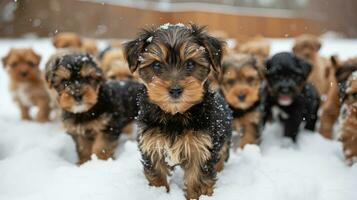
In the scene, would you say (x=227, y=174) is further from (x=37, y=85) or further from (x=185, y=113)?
(x=37, y=85)

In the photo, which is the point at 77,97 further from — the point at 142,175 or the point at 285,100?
the point at 285,100

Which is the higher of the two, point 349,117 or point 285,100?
point 349,117

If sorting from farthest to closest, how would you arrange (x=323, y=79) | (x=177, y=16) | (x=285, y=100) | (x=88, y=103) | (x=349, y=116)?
(x=177, y=16), (x=323, y=79), (x=285, y=100), (x=349, y=116), (x=88, y=103)

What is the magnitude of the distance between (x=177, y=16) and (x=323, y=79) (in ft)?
30.7

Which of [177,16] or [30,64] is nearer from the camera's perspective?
[30,64]

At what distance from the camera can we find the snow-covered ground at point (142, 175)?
182 inches

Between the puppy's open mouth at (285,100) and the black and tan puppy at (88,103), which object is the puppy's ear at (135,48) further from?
the puppy's open mouth at (285,100)

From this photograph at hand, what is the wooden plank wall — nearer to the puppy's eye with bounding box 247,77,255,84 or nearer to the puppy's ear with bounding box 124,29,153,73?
the puppy's eye with bounding box 247,77,255,84

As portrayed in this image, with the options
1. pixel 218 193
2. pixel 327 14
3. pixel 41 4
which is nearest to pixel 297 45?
pixel 218 193

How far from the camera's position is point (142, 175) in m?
4.99

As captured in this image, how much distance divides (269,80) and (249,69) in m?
0.70

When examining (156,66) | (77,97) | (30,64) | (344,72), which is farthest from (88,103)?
(344,72)

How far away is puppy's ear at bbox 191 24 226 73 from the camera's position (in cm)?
417

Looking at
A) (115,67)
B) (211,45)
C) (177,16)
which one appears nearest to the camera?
(211,45)
